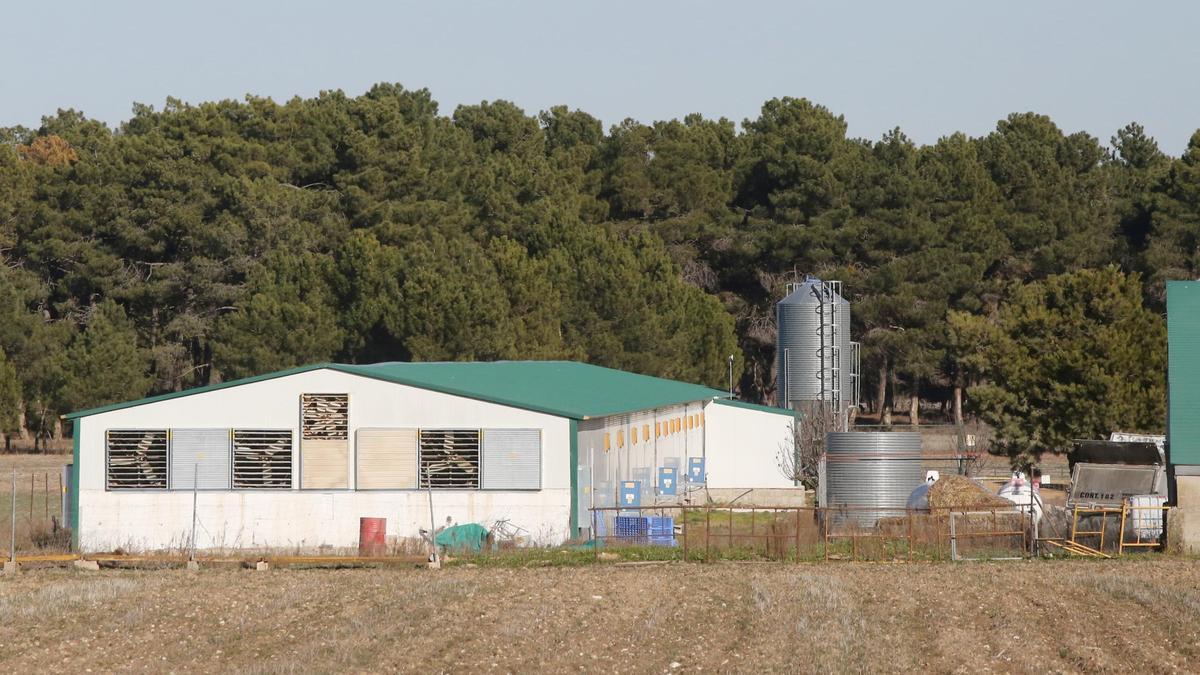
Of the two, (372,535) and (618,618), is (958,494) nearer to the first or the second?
(372,535)

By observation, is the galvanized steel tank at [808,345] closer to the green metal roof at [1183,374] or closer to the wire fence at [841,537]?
the wire fence at [841,537]

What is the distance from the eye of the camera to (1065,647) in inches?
787

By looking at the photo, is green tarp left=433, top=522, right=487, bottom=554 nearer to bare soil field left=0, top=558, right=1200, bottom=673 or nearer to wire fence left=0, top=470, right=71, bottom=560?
bare soil field left=0, top=558, right=1200, bottom=673

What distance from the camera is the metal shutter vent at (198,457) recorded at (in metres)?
33.8

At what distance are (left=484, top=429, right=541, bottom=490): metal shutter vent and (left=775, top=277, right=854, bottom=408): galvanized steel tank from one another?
83.8 ft

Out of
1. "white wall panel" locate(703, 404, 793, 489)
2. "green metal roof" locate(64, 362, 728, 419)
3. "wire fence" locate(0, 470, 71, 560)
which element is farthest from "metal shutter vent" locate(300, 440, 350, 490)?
"white wall panel" locate(703, 404, 793, 489)

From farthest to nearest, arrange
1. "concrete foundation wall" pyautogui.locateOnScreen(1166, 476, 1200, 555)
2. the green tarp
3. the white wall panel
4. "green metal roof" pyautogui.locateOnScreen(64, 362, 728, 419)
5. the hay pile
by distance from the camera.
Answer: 1. the white wall panel
2. the hay pile
3. "green metal roof" pyautogui.locateOnScreen(64, 362, 728, 419)
4. the green tarp
5. "concrete foundation wall" pyautogui.locateOnScreen(1166, 476, 1200, 555)

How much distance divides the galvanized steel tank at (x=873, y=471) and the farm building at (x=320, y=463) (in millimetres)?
6630

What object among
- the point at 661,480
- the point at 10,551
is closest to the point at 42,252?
the point at 661,480

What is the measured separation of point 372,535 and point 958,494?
474 inches

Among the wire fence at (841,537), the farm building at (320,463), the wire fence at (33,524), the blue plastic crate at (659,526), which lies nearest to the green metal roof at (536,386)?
the farm building at (320,463)

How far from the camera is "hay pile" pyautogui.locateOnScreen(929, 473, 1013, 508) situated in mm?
34719

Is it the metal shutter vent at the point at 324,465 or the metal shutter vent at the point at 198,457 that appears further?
the metal shutter vent at the point at 198,457

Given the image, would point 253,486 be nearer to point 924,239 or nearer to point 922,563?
point 922,563
